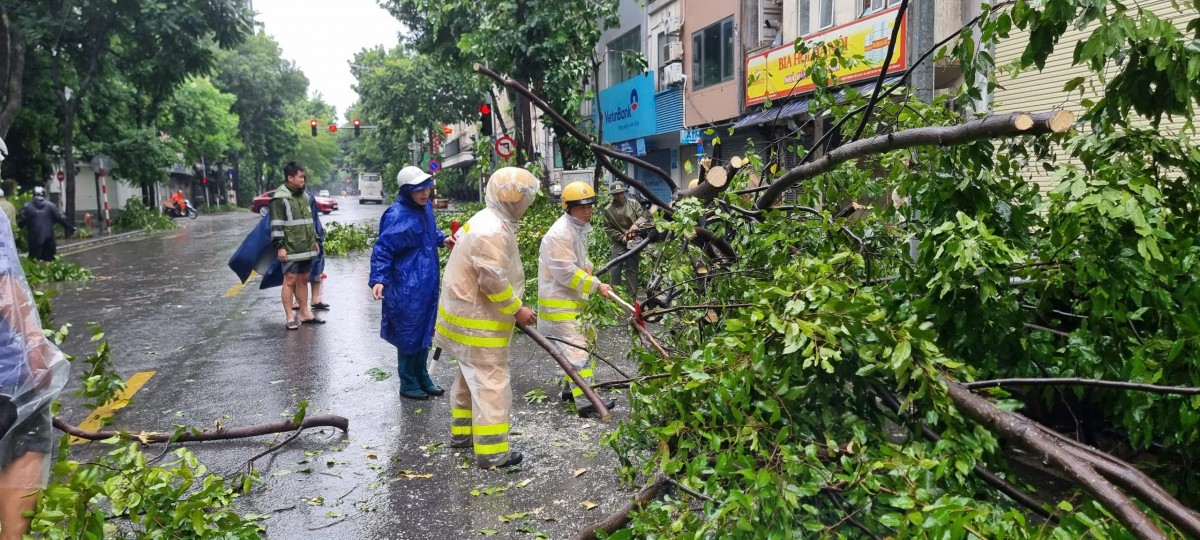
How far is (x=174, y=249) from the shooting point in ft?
69.2

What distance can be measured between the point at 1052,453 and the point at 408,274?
447 cm

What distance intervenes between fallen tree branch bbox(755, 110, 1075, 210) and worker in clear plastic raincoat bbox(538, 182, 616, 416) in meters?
1.76

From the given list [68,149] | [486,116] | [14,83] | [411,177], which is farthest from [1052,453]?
[68,149]

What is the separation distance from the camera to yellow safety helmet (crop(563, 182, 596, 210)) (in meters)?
5.64

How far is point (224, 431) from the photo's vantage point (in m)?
4.87

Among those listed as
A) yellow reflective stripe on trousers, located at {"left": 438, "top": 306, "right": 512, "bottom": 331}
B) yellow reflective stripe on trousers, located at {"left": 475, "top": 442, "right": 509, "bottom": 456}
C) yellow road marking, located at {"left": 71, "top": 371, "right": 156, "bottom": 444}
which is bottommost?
yellow road marking, located at {"left": 71, "top": 371, "right": 156, "bottom": 444}

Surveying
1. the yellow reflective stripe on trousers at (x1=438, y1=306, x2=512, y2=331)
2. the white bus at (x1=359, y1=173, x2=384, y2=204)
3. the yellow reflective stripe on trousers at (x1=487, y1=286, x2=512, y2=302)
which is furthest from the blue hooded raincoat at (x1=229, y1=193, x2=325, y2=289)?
the white bus at (x1=359, y1=173, x2=384, y2=204)

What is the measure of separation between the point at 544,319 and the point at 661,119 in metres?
16.1

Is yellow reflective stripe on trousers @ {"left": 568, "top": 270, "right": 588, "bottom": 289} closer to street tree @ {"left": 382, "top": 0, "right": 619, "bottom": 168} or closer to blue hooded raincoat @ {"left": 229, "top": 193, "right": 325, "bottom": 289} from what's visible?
blue hooded raincoat @ {"left": 229, "top": 193, "right": 325, "bottom": 289}

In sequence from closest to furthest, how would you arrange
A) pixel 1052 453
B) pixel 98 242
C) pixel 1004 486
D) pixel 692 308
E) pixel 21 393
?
pixel 1052 453 < pixel 1004 486 < pixel 21 393 < pixel 692 308 < pixel 98 242

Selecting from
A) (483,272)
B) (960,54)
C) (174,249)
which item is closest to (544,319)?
(483,272)

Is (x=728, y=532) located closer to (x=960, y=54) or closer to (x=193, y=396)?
(x=960, y=54)

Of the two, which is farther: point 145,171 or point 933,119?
point 145,171

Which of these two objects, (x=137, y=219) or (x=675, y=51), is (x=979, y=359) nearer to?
(x=675, y=51)
